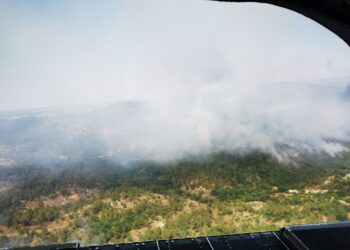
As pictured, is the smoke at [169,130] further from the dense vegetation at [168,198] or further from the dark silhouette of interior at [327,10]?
the dark silhouette of interior at [327,10]

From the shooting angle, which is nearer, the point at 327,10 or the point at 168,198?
the point at 327,10

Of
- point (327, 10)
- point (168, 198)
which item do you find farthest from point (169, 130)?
point (327, 10)

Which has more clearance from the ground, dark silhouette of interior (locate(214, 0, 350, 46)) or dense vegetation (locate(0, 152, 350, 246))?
dark silhouette of interior (locate(214, 0, 350, 46))

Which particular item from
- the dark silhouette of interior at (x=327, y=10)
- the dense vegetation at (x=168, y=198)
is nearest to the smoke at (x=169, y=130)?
the dense vegetation at (x=168, y=198)

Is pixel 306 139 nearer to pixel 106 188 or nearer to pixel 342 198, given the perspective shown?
pixel 342 198

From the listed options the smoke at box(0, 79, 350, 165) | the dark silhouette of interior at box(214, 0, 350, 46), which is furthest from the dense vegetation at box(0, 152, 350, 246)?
the dark silhouette of interior at box(214, 0, 350, 46)

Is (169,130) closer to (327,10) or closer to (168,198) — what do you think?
(168,198)

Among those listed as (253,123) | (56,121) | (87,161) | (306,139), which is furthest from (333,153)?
(56,121)

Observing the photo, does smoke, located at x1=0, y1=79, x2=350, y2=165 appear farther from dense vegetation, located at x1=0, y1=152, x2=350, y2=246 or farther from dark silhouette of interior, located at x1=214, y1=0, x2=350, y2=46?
dark silhouette of interior, located at x1=214, y1=0, x2=350, y2=46
